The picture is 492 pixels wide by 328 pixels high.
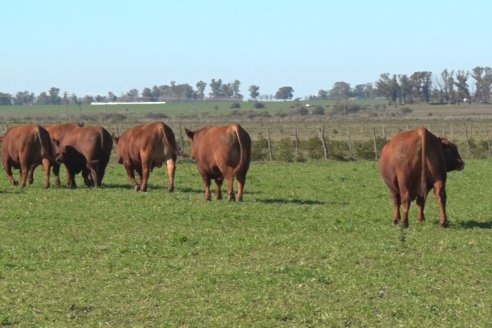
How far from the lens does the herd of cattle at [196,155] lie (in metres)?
18.5

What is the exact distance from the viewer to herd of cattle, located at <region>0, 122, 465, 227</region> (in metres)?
18.5

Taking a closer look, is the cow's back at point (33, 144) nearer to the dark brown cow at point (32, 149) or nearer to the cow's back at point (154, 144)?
the dark brown cow at point (32, 149)

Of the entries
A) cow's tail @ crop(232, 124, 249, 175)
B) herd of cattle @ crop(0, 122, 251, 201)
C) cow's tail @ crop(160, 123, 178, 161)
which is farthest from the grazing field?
cow's tail @ crop(160, 123, 178, 161)

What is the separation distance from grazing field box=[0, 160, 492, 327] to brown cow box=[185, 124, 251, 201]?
88 centimetres

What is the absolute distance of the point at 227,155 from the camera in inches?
918

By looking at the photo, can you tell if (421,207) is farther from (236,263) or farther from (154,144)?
(154,144)

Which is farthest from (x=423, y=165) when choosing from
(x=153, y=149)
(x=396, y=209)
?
(x=153, y=149)

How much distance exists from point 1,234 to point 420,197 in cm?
763

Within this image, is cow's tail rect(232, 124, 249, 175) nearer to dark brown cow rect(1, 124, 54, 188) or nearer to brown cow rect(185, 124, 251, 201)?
brown cow rect(185, 124, 251, 201)

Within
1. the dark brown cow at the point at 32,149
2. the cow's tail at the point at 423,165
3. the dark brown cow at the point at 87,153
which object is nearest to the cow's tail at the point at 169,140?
the dark brown cow at the point at 87,153

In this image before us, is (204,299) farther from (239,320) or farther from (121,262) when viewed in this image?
(121,262)

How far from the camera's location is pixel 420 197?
18.9 m

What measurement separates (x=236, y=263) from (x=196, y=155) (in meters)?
10.5

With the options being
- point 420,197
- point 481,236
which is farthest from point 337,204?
point 481,236
